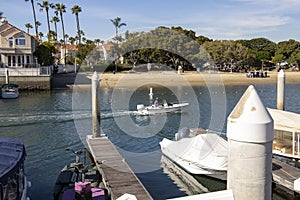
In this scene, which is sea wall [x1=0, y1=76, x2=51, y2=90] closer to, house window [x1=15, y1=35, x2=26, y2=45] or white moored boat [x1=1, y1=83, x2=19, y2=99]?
white moored boat [x1=1, y1=83, x2=19, y2=99]

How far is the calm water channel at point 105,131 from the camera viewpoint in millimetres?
16438

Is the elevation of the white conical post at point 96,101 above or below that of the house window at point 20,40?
below

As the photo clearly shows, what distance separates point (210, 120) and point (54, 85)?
131ft

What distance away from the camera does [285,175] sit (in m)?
14.4

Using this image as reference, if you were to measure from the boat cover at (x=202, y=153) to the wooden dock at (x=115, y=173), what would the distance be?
3356 millimetres

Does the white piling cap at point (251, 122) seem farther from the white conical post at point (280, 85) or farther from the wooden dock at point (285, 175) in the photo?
the white conical post at point (280, 85)

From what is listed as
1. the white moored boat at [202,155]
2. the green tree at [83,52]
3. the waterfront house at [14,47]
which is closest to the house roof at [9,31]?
the waterfront house at [14,47]

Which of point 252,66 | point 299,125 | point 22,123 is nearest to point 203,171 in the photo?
point 299,125

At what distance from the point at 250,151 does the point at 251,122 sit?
0.89 ft

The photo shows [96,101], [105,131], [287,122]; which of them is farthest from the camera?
[105,131]

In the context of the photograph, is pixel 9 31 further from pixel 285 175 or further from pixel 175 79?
pixel 285 175

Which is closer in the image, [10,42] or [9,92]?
[9,92]

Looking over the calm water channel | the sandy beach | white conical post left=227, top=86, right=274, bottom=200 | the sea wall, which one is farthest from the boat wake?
the sandy beach

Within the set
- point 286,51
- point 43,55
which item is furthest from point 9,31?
point 286,51
